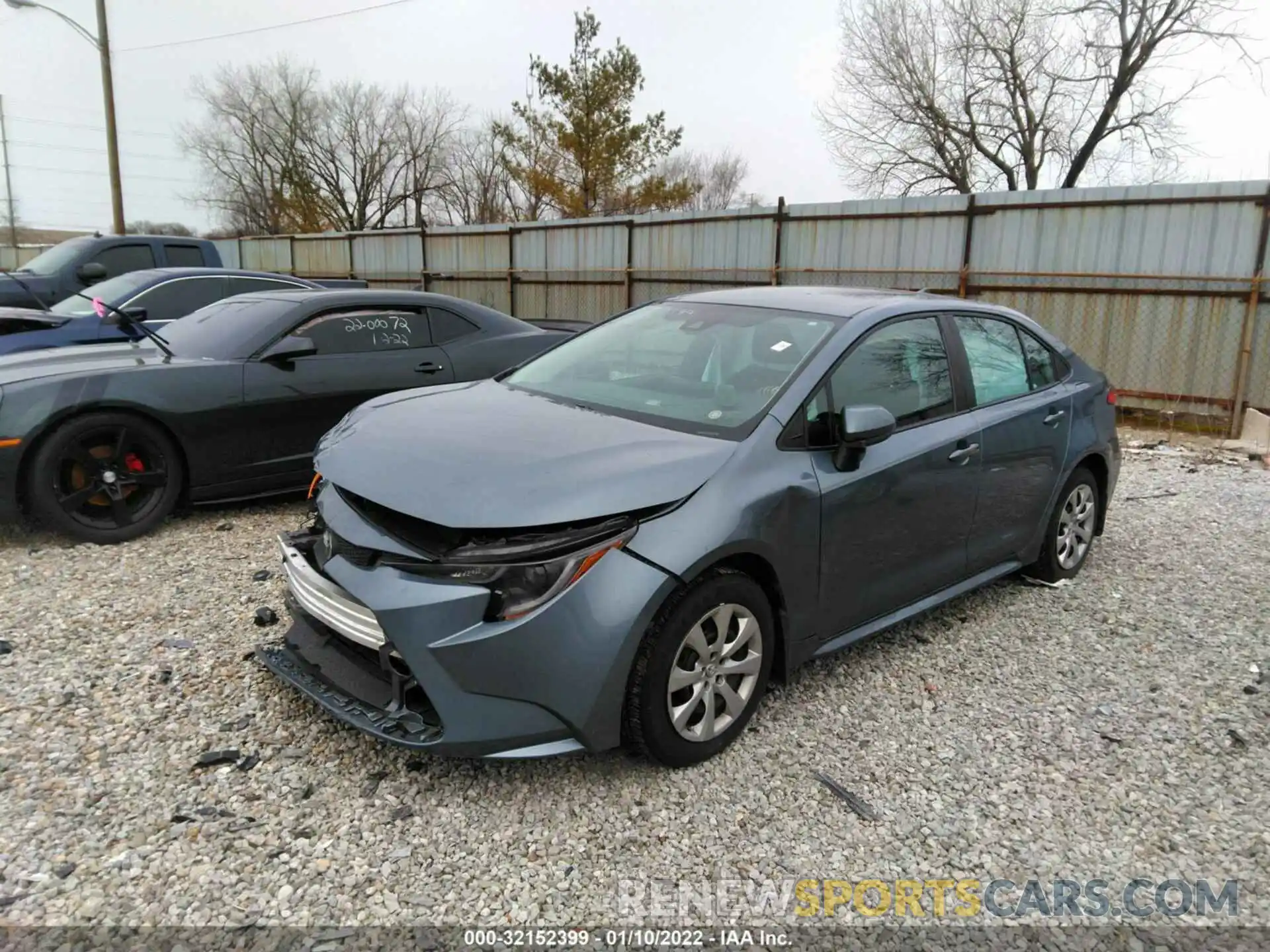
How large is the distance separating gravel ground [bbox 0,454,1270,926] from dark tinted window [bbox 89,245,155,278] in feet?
24.7

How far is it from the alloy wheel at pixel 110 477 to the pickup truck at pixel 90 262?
4.90m

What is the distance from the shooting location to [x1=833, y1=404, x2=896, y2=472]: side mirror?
117 inches

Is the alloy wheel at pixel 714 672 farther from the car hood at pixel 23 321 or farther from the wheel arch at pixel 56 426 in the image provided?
the car hood at pixel 23 321

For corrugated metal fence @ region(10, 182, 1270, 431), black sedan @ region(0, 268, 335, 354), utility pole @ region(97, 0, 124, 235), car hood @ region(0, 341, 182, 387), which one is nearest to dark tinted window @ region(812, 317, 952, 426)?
car hood @ region(0, 341, 182, 387)

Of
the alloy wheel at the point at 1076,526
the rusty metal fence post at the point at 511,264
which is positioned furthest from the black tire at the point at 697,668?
the rusty metal fence post at the point at 511,264

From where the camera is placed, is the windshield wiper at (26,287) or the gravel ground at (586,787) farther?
the windshield wiper at (26,287)

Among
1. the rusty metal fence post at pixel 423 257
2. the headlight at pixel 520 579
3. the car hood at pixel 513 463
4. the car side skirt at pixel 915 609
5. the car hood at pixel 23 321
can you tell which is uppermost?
the rusty metal fence post at pixel 423 257

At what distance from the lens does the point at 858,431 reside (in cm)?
296

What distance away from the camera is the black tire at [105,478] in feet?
14.8

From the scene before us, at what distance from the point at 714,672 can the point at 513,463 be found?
955 millimetres

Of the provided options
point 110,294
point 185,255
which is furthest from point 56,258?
point 110,294

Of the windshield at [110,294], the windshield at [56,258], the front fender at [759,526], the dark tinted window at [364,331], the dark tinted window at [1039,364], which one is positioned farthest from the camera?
the windshield at [56,258]

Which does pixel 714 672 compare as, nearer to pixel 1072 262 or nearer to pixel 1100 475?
pixel 1100 475

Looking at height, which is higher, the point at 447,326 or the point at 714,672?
the point at 447,326
